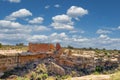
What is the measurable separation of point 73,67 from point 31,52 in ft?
20.0

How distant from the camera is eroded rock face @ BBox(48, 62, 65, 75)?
3391 cm

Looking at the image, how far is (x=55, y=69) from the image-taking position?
34156mm

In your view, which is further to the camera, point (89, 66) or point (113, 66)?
point (113, 66)

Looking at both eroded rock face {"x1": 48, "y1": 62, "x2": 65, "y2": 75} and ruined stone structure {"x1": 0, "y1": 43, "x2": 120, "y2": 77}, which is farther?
eroded rock face {"x1": 48, "y1": 62, "x2": 65, "y2": 75}

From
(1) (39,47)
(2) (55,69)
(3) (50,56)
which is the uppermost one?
(1) (39,47)

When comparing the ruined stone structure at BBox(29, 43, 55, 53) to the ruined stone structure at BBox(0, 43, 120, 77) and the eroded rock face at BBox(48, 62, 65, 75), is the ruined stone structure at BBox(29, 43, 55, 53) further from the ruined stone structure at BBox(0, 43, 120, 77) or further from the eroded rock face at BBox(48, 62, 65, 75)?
the eroded rock face at BBox(48, 62, 65, 75)

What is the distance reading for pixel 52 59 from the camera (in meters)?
35.2

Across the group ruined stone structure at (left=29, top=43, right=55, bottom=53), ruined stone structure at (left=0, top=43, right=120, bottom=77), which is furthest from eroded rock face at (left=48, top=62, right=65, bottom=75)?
ruined stone structure at (left=29, top=43, right=55, bottom=53)

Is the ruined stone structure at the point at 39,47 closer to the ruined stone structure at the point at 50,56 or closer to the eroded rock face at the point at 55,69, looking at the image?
A: the ruined stone structure at the point at 50,56

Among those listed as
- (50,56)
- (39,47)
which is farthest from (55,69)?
(39,47)

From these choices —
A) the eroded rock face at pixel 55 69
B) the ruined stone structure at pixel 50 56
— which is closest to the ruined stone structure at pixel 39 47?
the ruined stone structure at pixel 50 56

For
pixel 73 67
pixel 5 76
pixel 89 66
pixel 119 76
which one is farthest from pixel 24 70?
pixel 119 76

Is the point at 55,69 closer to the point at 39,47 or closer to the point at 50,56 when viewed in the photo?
the point at 50,56

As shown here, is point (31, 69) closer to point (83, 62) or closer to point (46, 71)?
point (46, 71)
